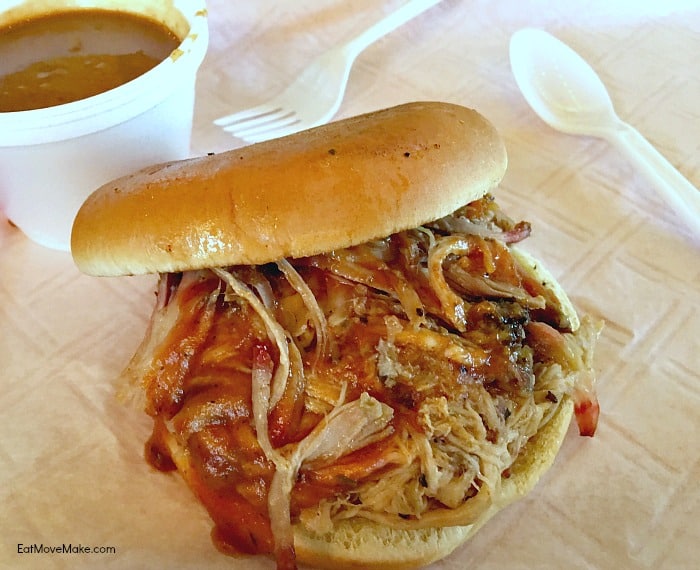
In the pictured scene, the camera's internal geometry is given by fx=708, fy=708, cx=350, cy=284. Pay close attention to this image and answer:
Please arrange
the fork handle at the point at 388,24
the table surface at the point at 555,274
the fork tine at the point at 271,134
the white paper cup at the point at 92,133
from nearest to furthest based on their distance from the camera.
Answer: the table surface at the point at 555,274 → the white paper cup at the point at 92,133 → the fork tine at the point at 271,134 → the fork handle at the point at 388,24

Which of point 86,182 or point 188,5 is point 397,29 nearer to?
point 188,5

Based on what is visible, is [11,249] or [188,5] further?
[11,249]

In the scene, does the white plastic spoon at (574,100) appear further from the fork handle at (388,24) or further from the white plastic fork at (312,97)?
the white plastic fork at (312,97)

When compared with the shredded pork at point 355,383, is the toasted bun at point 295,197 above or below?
above

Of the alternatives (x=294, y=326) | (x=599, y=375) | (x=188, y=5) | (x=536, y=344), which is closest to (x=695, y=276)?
(x=599, y=375)

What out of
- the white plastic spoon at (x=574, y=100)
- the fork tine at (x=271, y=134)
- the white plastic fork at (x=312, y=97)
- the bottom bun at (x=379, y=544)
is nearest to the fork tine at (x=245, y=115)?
the white plastic fork at (x=312, y=97)

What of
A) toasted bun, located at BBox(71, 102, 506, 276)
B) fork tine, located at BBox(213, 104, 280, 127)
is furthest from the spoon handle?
fork tine, located at BBox(213, 104, 280, 127)
